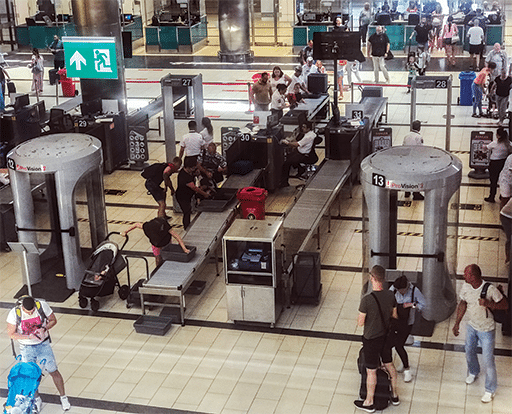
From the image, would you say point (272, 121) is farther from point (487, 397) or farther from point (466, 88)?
point (487, 397)

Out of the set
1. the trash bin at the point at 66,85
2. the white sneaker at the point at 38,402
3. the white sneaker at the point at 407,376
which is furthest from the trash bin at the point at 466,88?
the white sneaker at the point at 38,402

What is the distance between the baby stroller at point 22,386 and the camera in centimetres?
771

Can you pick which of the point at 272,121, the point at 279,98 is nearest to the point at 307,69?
the point at 279,98

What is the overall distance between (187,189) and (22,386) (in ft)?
17.0

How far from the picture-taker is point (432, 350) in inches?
360

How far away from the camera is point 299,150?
1442 centimetres

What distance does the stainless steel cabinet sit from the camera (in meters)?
9.68

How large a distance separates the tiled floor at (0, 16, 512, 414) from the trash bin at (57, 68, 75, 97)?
10.9 meters

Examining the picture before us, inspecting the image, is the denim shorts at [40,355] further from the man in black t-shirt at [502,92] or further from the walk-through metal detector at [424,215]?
the man in black t-shirt at [502,92]

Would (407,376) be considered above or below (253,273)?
below

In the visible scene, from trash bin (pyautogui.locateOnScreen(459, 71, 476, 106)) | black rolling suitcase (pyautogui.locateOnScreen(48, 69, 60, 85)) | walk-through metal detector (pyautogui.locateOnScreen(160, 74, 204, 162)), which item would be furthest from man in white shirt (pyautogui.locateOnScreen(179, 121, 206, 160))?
black rolling suitcase (pyautogui.locateOnScreen(48, 69, 60, 85))

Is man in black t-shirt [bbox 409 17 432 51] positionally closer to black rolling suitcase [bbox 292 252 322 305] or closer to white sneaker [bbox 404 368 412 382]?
black rolling suitcase [bbox 292 252 322 305]

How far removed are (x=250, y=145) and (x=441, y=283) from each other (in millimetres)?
5612

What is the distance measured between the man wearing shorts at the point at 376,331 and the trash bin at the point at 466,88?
12.3 meters
